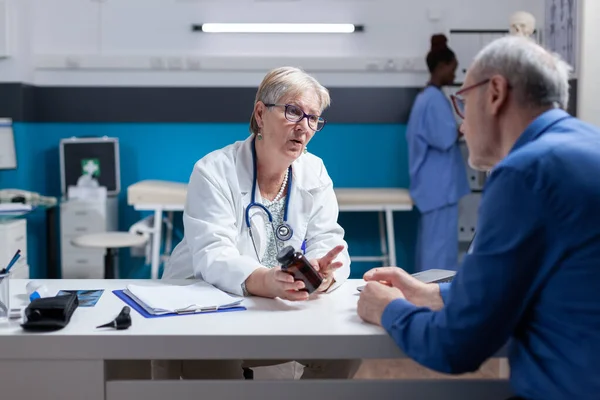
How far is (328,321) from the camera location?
1.63 meters

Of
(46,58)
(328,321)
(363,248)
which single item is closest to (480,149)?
(328,321)

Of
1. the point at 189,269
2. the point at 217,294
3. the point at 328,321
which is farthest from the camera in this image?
the point at 189,269

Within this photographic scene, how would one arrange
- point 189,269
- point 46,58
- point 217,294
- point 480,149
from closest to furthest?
point 480,149, point 217,294, point 189,269, point 46,58

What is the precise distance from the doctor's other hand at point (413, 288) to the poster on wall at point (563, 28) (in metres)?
3.30

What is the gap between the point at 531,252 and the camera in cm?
128

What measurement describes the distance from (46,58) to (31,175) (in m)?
0.82

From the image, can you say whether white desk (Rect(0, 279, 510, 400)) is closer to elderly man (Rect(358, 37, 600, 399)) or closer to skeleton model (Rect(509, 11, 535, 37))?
elderly man (Rect(358, 37, 600, 399))

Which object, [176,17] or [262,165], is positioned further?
[176,17]

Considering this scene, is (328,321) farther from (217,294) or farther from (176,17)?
(176,17)

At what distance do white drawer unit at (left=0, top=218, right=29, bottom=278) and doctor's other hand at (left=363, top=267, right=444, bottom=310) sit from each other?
2.92 meters

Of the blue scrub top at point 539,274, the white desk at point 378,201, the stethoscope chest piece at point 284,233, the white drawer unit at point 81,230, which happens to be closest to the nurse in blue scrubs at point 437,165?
the white desk at point 378,201

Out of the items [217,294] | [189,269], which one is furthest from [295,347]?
[189,269]

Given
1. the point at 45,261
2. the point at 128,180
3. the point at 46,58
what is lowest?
the point at 45,261

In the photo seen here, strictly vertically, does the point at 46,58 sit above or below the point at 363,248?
above
